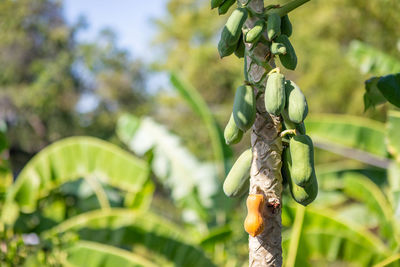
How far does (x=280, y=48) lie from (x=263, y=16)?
0.10 metres

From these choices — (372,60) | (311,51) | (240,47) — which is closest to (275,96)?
(240,47)

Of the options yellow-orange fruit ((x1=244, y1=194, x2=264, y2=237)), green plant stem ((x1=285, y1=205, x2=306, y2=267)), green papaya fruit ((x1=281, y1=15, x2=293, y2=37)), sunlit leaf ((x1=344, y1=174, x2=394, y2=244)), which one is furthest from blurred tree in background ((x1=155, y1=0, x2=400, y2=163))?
yellow-orange fruit ((x1=244, y1=194, x2=264, y2=237))

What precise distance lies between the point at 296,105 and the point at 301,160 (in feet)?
0.39

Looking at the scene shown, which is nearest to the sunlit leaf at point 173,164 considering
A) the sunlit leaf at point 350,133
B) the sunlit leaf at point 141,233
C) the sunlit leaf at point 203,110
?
the sunlit leaf at point 203,110

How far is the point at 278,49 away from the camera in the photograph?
3.61ft

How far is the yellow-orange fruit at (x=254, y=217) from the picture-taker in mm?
1062

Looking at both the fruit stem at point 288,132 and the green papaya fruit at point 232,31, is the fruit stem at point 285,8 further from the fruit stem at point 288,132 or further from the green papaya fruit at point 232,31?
the fruit stem at point 288,132

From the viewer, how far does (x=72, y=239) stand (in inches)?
117

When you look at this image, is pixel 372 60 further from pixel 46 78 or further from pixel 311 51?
pixel 46 78

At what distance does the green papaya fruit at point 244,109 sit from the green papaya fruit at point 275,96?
0.05 m

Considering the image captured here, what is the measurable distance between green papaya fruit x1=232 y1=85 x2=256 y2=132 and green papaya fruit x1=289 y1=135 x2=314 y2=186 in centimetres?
10

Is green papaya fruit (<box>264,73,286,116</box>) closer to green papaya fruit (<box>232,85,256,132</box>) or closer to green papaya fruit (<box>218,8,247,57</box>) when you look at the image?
green papaya fruit (<box>232,85,256,132</box>)

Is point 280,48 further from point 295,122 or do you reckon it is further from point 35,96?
point 35,96

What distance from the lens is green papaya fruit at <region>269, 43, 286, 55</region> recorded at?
1.10 m
